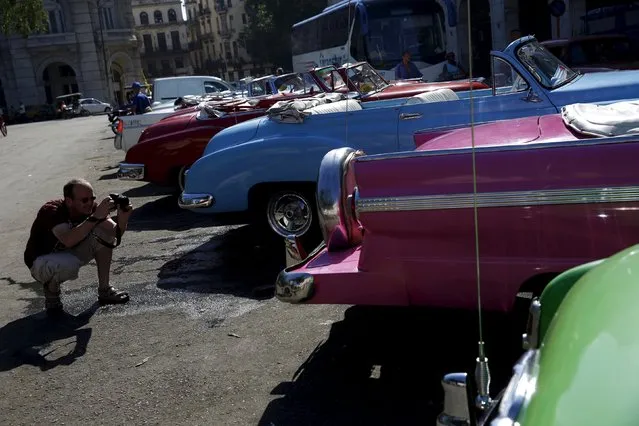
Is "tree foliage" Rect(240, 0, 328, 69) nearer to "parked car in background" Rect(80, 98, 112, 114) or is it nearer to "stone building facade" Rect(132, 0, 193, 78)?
"parked car in background" Rect(80, 98, 112, 114)

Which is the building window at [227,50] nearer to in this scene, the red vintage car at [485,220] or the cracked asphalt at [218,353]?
the cracked asphalt at [218,353]

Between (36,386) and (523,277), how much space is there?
2888 millimetres

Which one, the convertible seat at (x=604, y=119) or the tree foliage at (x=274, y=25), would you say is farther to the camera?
the tree foliage at (x=274, y=25)

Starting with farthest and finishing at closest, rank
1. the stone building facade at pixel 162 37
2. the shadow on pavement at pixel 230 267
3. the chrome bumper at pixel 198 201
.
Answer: the stone building facade at pixel 162 37, the chrome bumper at pixel 198 201, the shadow on pavement at pixel 230 267

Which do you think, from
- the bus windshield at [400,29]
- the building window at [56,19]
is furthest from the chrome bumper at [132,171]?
the building window at [56,19]

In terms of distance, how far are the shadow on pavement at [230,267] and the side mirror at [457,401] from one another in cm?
382

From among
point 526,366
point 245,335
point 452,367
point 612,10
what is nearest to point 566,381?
point 526,366

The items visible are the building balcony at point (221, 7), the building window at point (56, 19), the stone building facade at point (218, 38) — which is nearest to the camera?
the building window at point (56, 19)

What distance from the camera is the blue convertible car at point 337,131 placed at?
6.12 meters

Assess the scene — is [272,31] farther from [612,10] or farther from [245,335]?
[245,335]

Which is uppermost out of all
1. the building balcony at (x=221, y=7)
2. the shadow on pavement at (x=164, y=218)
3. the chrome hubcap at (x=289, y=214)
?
the building balcony at (x=221, y=7)

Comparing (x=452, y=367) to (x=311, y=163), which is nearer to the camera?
(x=452, y=367)

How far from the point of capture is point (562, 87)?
20.4 feet

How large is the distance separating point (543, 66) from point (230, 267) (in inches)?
A: 130
